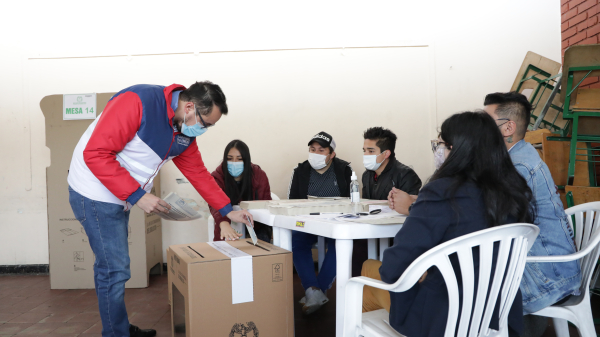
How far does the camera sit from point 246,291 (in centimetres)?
147

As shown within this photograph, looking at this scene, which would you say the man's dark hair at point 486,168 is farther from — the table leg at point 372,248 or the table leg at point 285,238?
the table leg at point 372,248

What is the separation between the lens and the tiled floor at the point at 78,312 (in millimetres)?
2221

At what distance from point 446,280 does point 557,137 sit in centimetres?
203

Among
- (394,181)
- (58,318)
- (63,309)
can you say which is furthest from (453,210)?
(63,309)

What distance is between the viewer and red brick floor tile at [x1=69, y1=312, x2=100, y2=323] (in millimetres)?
2408

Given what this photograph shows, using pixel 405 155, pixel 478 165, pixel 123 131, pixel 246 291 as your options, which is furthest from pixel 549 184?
pixel 405 155

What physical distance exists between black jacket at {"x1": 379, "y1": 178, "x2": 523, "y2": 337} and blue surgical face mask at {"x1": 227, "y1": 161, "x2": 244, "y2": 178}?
1.74m

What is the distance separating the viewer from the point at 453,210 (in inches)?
41.8

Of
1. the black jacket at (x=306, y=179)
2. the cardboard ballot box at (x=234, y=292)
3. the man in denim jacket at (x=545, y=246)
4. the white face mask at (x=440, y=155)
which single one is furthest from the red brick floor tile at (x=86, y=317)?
the man in denim jacket at (x=545, y=246)

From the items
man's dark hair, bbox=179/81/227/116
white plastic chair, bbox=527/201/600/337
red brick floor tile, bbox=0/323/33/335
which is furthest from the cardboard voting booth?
white plastic chair, bbox=527/201/600/337

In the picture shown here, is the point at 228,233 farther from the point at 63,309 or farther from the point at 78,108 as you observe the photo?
the point at 78,108

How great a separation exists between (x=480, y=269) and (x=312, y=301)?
1.46 metres

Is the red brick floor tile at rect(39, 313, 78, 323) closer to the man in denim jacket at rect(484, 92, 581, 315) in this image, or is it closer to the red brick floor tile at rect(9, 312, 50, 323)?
the red brick floor tile at rect(9, 312, 50, 323)

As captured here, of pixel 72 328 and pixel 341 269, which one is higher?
pixel 341 269
